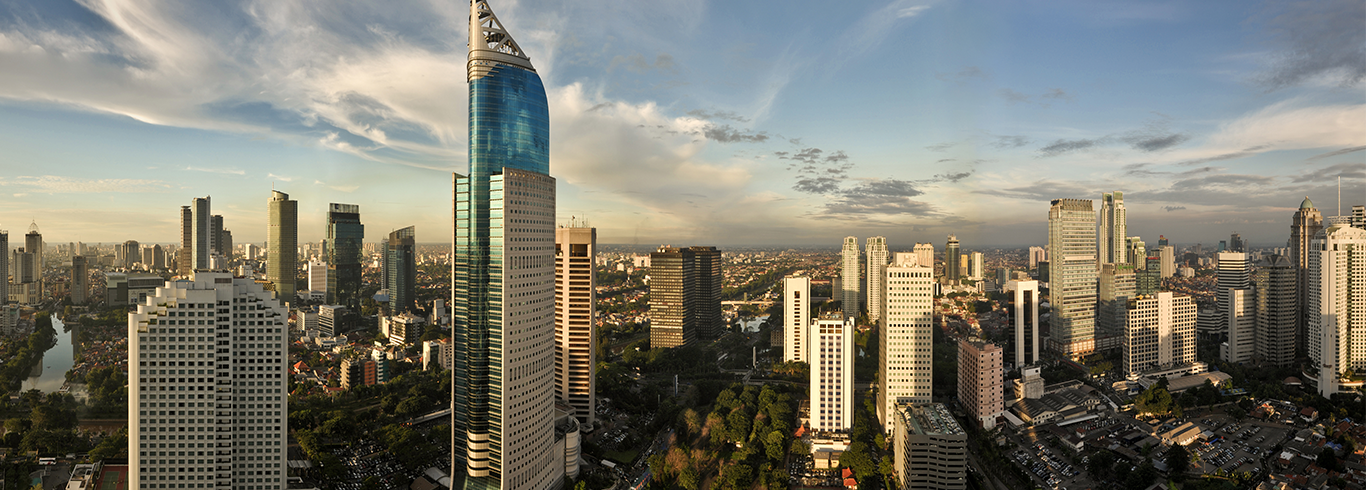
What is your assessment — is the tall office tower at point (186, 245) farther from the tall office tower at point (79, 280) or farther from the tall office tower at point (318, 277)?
the tall office tower at point (318, 277)

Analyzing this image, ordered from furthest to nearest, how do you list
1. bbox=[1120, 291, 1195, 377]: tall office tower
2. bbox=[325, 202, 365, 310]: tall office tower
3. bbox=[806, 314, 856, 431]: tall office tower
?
bbox=[325, 202, 365, 310]: tall office tower → bbox=[1120, 291, 1195, 377]: tall office tower → bbox=[806, 314, 856, 431]: tall office tower

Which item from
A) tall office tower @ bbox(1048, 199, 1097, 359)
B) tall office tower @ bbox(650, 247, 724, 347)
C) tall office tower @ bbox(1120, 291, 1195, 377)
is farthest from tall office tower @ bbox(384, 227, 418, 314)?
tall office tower @ bbox(1120, 291, 1195, 377)

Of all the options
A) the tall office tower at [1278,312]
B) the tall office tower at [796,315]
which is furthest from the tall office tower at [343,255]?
the tall office tower at [1278,312]

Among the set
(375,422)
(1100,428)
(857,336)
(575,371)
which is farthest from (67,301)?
(1100,428)

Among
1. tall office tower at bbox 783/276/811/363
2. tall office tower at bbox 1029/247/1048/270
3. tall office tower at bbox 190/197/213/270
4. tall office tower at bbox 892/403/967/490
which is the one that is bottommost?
tall office tower at bbox 892/403/967/490

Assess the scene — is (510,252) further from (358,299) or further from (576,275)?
(358,299)

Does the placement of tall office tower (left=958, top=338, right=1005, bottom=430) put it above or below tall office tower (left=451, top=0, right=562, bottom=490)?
below

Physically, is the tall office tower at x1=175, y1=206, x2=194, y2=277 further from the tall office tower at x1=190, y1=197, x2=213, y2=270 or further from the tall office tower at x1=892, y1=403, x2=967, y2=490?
the tall office tower at x1=892, y1=403, x2=967, y2=490
